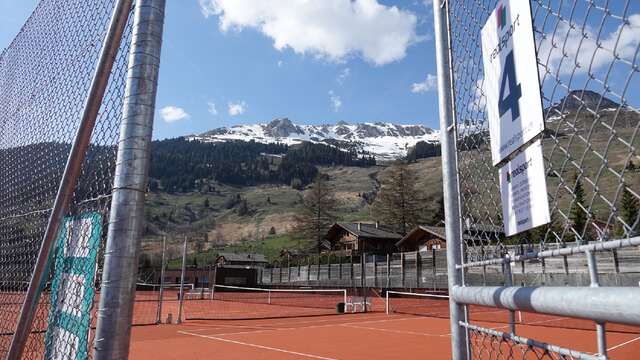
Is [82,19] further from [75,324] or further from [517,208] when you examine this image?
[517,208]

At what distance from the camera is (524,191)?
1845mm

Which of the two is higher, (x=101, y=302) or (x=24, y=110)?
(x=24, y=110)

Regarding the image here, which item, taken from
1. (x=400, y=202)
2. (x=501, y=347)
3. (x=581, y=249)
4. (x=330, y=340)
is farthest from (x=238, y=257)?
(x=581, y=249)

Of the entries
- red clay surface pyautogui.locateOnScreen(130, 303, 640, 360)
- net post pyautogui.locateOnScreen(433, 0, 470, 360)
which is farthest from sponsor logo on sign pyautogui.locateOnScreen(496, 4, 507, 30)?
red clay surface pyautogui.locateOnScreen(130, 303, 640, 360)

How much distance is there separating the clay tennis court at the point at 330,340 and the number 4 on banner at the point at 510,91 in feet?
21.0

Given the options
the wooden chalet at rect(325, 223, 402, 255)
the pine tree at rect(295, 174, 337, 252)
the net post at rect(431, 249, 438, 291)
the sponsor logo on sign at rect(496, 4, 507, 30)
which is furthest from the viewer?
the pine tree at rect(295, 174, 337, 252)

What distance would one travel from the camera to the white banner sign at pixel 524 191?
1718 millimetres

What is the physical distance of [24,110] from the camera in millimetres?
5086

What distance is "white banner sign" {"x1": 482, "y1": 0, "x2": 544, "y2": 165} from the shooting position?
5.71 ft

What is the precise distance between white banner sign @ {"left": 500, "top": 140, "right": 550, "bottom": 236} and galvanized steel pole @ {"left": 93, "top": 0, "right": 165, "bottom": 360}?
5.21 ft

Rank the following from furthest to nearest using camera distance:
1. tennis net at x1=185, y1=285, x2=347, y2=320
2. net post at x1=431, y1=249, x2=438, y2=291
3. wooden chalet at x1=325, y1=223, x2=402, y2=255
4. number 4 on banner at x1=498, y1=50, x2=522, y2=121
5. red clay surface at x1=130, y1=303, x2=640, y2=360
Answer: wooden chalet at x1=325, y1=223, x2=402, y2=255
net post at x1=431, y1=249, x2=438, y2=291
tennis net at x1=185, y1=285, x2=347, y2=320
red clay surface at x1=130, y1=303, x2=640, y2=360
number 4 on banner at x1=498, y1=50, x2=522, y2=121

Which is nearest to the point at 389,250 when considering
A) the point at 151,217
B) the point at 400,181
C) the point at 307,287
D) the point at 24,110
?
the point at 400,181

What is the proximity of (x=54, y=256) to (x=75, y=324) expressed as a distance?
0.70 m

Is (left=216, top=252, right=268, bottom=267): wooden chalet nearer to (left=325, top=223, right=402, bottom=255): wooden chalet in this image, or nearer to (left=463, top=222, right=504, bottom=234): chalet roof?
(left=325, top=223, right=402, bottom=255): wooden chalet
